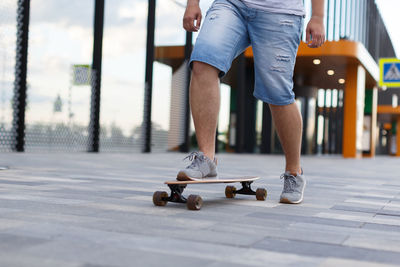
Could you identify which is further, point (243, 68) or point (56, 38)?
point (243, 68)

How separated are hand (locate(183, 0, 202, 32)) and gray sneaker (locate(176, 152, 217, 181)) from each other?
0.80 meters

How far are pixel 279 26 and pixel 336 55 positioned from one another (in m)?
15.4

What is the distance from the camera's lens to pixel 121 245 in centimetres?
166

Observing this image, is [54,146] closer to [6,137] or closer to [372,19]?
[6,137]

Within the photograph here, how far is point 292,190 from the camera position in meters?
3.12

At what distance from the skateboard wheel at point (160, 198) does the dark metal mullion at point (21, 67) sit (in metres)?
8.04

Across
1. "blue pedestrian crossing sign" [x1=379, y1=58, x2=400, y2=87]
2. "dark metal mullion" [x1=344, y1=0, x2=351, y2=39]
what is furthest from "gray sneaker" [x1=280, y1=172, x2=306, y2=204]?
"dark metal mullion" [x1=344, y1=0, x2=351, y2=39]

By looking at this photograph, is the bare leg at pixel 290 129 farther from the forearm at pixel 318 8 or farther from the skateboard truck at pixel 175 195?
the skateboard truck at pixel 175 195

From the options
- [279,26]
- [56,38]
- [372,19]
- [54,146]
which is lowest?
[54,146]

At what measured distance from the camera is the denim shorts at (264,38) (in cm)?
301

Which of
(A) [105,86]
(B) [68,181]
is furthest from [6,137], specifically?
(B) [68,181]

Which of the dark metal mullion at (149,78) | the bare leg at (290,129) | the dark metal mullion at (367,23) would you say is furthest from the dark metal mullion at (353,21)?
the bare leg at (290,129)

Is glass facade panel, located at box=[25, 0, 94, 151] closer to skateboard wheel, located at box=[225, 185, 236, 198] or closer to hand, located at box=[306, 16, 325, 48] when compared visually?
skateboard wheel, located at box=[225, 185, 236, 198]

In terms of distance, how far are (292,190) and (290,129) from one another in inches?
15.0
